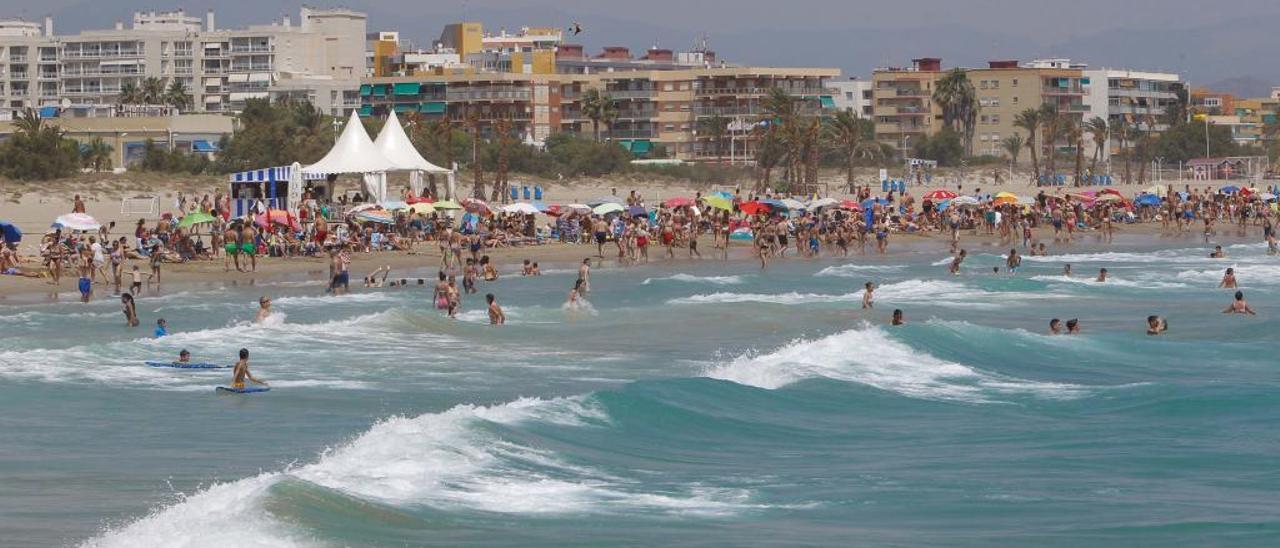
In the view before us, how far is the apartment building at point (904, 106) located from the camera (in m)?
111

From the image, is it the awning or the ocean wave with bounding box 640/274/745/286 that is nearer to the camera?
the ocean wave with bounding box 640/274/745/286

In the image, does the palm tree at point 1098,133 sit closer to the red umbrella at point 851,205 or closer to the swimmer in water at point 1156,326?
the red umbrella at point 851,205

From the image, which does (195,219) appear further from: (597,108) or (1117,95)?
(1117,95)

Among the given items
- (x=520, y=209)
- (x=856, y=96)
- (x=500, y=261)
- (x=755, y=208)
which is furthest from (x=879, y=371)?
(x=856, y=96)

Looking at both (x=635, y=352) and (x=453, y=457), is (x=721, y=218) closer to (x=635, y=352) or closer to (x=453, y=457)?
(x=635, y=352)

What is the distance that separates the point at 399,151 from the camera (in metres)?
45.7

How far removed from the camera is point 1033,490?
14.7m

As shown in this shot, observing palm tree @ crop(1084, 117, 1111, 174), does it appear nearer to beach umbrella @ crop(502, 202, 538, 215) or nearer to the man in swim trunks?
beach umbrella @ crop(502, 202, 538, 215)

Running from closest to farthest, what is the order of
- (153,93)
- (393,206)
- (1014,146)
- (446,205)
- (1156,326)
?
(1156,326) → (446,205) → (393,206) → (153,93) → (1014,146)

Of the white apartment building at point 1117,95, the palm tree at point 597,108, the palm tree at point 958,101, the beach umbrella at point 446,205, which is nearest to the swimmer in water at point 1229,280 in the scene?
the beach umbrella at point 446,205

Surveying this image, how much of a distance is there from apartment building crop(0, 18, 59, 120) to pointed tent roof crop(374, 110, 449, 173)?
70.7 metres

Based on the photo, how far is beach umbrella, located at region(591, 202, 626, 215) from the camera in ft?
153

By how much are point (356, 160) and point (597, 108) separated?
52.1 metres

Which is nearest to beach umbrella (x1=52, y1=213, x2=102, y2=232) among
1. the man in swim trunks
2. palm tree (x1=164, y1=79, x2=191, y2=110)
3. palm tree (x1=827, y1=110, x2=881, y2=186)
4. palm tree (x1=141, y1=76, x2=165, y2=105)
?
the man in swim trunks
